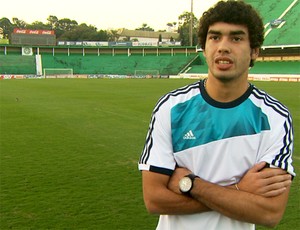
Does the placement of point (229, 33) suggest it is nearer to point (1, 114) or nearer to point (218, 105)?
point (218, 105)

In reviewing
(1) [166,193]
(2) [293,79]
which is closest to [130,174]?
(1) [166,193]

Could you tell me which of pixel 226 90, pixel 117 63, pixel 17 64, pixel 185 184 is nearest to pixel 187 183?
pixel 185 184

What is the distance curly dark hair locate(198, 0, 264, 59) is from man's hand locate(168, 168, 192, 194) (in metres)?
0.80

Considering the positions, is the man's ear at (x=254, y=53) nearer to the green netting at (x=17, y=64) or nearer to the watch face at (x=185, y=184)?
the watch face at (x=185, y=184)

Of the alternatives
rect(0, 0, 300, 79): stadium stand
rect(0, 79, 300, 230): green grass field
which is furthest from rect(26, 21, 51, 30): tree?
rect(0, 79, 300, 230): green grass field

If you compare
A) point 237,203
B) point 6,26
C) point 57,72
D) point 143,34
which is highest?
point 6,26

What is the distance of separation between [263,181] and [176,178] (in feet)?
1.48

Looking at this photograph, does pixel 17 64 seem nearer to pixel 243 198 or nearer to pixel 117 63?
pixel 117 63

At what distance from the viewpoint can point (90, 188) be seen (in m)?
6.06

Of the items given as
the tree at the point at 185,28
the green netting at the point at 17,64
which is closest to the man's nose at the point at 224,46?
the green netting at the point at 17,64

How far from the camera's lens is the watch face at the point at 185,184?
6.52 ft

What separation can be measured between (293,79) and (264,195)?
44541 millimetres

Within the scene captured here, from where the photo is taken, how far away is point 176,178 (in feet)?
6.75

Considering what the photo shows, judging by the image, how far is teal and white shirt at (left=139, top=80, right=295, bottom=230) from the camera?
2010 millimetres
